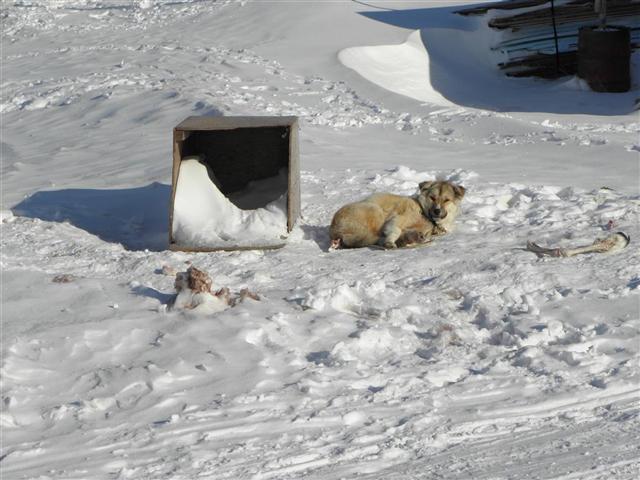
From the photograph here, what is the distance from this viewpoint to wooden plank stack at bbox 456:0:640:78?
1725 centimetres

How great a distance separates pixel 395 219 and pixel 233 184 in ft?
7.97

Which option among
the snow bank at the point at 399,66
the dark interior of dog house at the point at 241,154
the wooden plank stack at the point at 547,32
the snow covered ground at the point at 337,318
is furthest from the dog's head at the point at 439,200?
the wooden plank stack at the point at 547,32

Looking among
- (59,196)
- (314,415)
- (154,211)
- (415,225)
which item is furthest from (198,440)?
(59,196)

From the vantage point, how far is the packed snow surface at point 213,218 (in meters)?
8.91

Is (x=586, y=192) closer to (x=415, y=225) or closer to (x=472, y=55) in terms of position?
(x=415, y=225)

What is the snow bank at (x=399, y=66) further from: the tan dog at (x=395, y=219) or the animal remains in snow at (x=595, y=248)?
the animal remains in snow at (x=595, y=248)

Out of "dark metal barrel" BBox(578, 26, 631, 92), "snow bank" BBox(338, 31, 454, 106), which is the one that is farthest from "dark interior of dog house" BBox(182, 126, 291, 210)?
"dark metal barrel" BBox(578, 26, 631, 92)

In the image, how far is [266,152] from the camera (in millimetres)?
10469

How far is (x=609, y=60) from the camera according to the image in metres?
16.1

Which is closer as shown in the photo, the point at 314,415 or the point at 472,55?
the point at 314,415

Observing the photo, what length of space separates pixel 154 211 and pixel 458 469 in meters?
5.85

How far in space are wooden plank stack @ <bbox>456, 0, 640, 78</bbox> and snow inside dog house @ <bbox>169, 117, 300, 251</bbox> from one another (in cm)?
857

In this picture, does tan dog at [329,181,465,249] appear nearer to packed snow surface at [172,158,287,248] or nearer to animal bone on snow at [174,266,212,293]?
packed snow surface at [172,158,287,248]

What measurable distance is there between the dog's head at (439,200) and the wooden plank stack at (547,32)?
9537 mm
